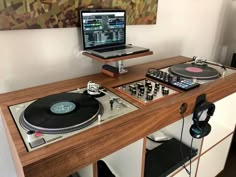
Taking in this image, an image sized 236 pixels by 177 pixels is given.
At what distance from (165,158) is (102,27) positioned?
80cm

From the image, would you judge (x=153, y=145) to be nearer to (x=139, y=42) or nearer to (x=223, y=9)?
(x=139, y=42)

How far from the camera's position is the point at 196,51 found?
1.92 m

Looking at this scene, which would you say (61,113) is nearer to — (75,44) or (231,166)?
(75,44)

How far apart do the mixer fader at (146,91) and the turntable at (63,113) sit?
0.22 ft

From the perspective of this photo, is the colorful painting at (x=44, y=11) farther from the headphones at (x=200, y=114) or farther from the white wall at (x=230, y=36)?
the white wall at (x=230, y=36)

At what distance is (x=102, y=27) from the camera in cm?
113

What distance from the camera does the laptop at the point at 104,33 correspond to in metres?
1.07

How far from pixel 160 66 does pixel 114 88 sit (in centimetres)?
44

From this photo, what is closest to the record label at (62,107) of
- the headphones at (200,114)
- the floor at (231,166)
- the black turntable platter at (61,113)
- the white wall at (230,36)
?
the black turntable platter at (61,113)

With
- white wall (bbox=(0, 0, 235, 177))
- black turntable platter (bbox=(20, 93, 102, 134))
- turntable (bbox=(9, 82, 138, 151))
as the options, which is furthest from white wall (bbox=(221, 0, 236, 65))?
black turntable platter (bbox=(20, 93, 102, 134))

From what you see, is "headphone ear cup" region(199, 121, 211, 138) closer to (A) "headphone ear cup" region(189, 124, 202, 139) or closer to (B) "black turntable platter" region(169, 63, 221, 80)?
(A) "headphone ear cup" region(189, 124, 202, 139)

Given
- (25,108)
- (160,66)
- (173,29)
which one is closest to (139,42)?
(160,66)

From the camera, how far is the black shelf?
111 cm

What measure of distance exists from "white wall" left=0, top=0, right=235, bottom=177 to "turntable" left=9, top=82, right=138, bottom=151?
0.88 feet
